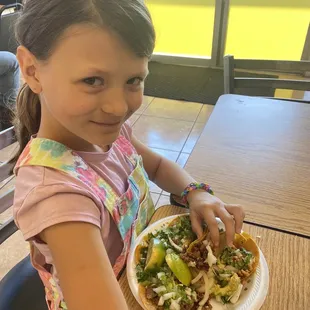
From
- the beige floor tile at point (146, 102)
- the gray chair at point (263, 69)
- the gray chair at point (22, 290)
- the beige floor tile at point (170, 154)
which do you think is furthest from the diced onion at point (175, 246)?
the beige floor tile at point (146, 102)

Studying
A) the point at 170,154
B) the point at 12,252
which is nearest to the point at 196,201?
the point at 12,252

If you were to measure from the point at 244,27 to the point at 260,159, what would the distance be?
276cm

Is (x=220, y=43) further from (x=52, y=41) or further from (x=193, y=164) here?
(x=52, y=41)

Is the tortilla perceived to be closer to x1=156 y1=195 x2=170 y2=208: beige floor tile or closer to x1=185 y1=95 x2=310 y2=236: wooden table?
x1=185 y1=95 x2=310 y2=236: wooden table

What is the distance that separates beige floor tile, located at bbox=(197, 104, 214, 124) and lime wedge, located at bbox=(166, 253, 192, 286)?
7.14ft

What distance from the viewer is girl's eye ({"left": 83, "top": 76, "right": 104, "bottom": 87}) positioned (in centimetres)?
54

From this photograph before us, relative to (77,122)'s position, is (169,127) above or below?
below

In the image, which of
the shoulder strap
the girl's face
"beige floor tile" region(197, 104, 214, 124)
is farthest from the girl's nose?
"beige floor tile" region(197, 104, 214, 124)

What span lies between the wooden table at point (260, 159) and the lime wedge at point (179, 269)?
0.22 meters

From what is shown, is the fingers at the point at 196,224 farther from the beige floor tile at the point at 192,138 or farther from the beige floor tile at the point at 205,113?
the beige floor tile at the point at 205,113

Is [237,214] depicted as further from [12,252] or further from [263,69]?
[12,252]

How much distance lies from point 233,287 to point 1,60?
1929 millimetres

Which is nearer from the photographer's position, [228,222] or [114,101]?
Answer: [114,101]

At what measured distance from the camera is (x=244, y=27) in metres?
3.37
